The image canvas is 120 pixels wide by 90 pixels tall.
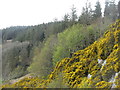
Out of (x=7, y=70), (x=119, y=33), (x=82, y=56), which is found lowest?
(x=7, y=70)

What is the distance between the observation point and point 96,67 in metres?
14.3

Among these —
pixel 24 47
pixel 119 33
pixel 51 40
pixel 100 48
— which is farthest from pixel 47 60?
pixel 24 47

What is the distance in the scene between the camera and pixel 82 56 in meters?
17.4

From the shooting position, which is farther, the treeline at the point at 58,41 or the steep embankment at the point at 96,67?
the treeline at the point at 58,41

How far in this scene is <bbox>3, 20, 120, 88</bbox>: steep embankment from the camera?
1182 cm

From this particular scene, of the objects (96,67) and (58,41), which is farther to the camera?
(58,41)

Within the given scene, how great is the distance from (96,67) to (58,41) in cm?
1654

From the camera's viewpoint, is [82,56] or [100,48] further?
[82,56]

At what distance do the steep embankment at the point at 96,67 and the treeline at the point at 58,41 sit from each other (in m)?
7.37

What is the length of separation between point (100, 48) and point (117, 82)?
18.4 feet

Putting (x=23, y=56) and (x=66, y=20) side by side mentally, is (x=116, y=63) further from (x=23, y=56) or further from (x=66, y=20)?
(x=23, y=56)

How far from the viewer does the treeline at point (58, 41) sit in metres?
25.6

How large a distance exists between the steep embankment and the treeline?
7.37 meters

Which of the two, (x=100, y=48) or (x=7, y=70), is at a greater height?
(x=100, y=48)
